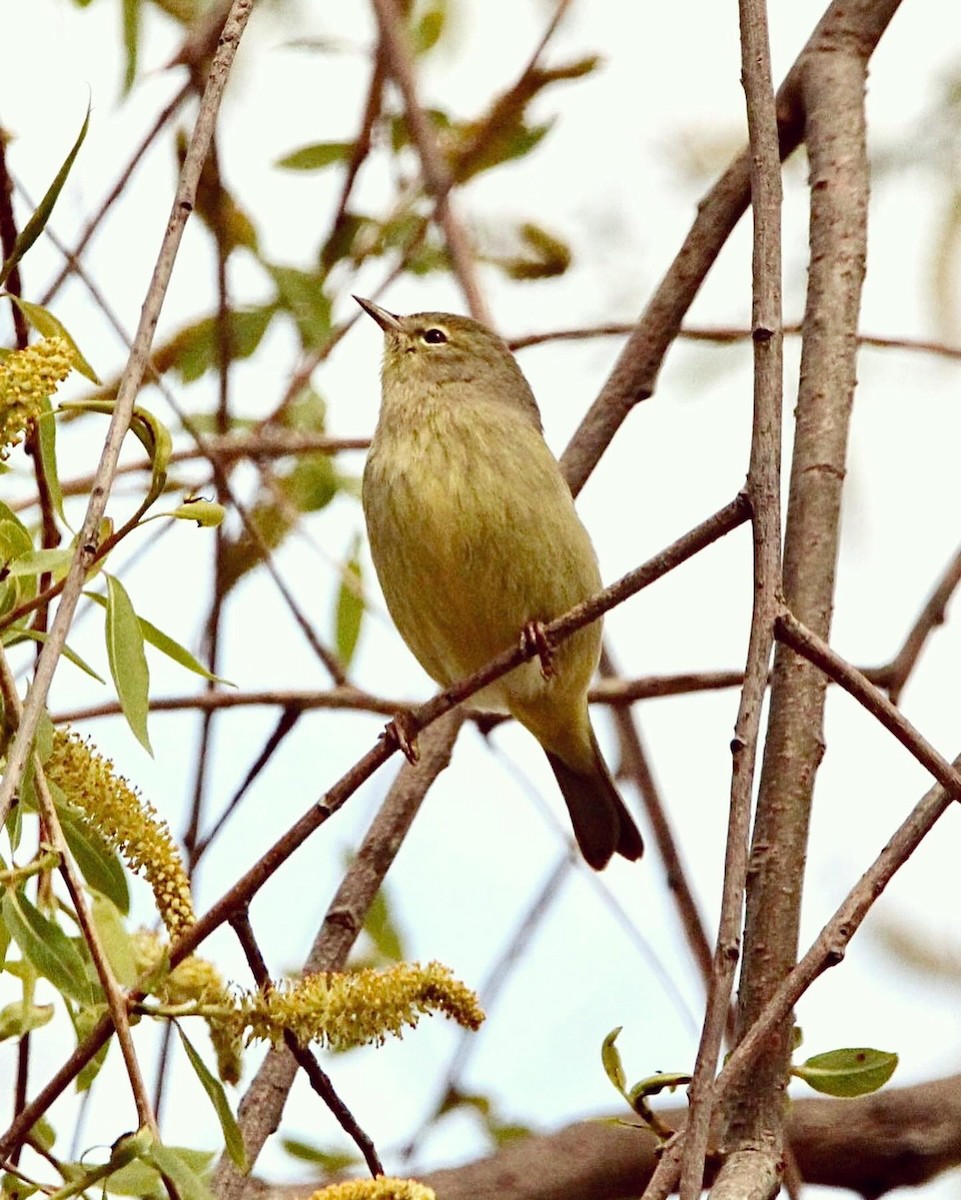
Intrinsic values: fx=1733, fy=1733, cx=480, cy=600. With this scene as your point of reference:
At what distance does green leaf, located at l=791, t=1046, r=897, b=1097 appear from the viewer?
7.60 feet

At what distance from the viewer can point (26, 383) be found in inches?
77.7

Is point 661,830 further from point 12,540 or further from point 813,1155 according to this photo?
point 12,540

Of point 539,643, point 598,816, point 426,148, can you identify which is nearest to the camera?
point 539,643

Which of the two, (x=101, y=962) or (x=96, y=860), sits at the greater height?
(x=96, y=860)

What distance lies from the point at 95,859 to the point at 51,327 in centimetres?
71

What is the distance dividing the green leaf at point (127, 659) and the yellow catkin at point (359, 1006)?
0.38 m

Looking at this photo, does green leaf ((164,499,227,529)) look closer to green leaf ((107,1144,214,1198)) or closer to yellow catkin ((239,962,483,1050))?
yellow catkin ((239,962,483,1050))

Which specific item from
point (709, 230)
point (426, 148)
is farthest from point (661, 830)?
point (426, 148)

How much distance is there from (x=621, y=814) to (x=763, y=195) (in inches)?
124

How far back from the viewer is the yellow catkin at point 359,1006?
196cm

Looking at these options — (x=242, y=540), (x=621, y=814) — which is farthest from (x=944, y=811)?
(x=621, y=814)

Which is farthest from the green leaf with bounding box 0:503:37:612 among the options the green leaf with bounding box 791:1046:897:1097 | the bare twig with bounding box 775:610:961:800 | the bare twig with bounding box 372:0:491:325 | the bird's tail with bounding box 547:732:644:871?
the bird's tail with bounding box 547:732:644:871

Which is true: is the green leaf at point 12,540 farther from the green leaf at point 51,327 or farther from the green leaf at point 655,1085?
the green leaf at point 655,1085

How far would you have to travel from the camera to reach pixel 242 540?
448cm
